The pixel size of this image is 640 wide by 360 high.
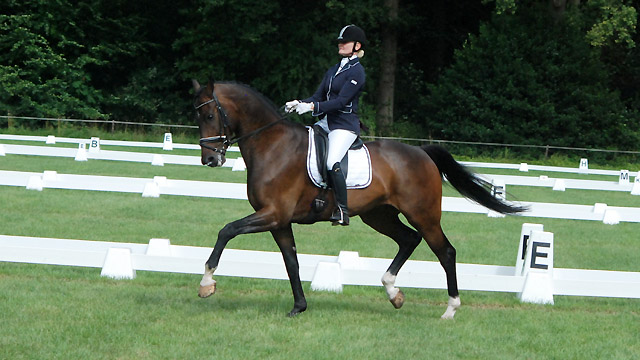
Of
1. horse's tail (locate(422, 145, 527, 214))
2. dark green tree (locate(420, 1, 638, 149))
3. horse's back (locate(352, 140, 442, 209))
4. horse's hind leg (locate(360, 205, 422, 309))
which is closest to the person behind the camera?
horse's back (locate(352, 140, 442, 209))

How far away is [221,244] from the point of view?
22.4 feet

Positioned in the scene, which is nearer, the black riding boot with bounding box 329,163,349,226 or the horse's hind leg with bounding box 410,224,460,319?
→ the black riding boot with bounding box 329,163,349,226

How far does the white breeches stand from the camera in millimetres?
7199

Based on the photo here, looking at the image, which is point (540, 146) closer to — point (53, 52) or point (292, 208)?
point (53, 52)

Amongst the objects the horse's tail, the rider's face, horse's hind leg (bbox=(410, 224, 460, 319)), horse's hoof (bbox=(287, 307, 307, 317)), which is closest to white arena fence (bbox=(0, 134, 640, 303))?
the horse's tail

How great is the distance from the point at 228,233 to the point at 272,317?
0.79 metres

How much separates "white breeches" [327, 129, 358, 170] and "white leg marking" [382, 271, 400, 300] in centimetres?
117

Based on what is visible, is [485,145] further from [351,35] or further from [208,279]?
[208,279]

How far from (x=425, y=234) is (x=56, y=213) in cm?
722

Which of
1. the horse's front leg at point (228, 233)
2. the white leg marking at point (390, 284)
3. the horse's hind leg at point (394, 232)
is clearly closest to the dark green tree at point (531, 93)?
the horse's hind leg at point (394, 232)

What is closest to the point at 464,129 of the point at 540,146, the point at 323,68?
the point at 540,146

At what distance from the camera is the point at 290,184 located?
7137 millimetres

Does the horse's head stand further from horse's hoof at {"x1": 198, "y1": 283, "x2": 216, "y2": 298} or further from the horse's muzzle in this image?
horse's hoof at {"x1": 198, "y1": 283, "x2": 216, "y2": 298}

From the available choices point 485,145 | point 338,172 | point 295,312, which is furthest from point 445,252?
point 485,145
